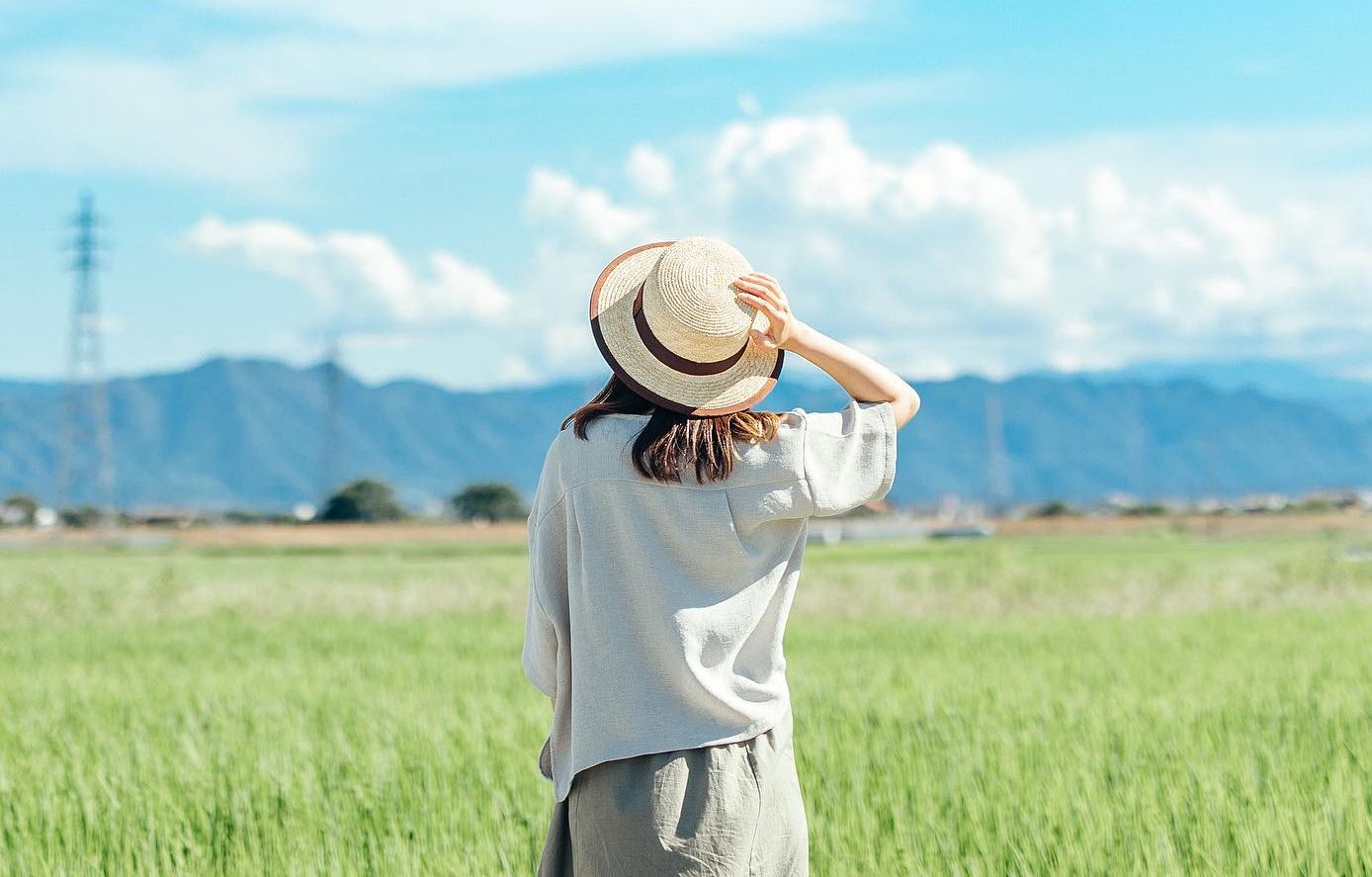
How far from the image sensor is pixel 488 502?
80875 millimetres

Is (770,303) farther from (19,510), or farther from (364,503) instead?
(19,510)

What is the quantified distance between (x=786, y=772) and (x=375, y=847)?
2.67 m

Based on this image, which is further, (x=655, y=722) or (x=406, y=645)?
(x=406, y=645)

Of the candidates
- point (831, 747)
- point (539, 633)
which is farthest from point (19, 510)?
point (539, 633)

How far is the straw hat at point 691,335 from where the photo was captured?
7.80ft

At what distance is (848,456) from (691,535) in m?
0.33

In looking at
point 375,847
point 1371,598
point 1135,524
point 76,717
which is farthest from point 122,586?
point 1135,524

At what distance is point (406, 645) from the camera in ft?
46.1

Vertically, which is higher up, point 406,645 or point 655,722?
point 655,722

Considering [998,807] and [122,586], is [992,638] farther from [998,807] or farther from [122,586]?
[122,586]

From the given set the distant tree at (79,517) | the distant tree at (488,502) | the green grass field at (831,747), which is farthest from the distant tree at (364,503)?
the green grass field at (831,747)

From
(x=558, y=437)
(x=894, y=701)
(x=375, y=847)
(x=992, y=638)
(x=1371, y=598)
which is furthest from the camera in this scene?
(x=1371, y=598)

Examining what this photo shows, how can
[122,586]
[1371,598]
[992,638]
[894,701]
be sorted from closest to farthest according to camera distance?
[894,701]
[992,638]
[1371,598]
[122,586]

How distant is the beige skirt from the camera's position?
2.40m
